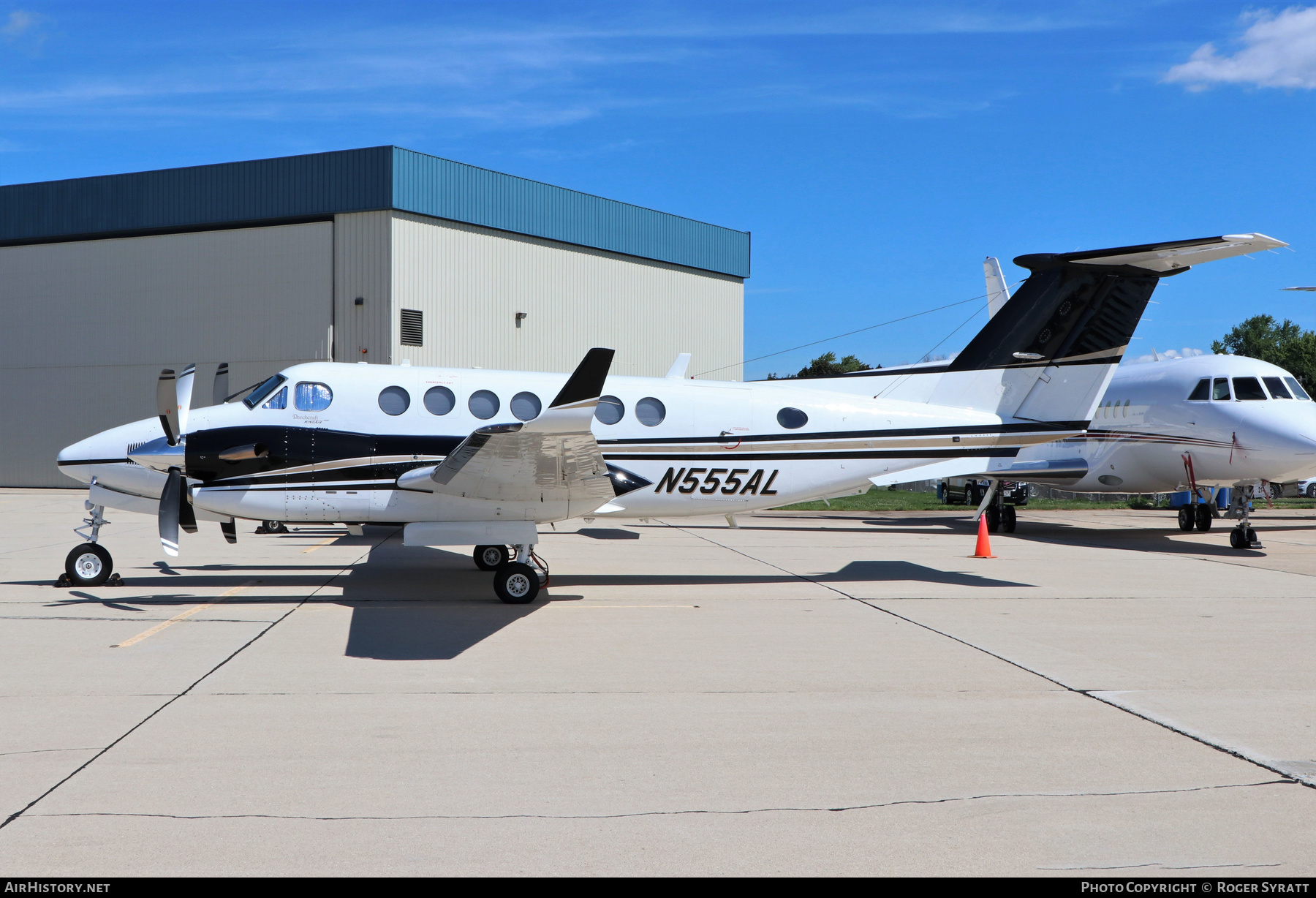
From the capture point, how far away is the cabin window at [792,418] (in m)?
12.7

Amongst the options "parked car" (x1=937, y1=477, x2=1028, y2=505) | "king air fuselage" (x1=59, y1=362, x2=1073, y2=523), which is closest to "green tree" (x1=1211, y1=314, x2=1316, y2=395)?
"parked car" (x1=937, y1=477, x2=1028, y2=505)

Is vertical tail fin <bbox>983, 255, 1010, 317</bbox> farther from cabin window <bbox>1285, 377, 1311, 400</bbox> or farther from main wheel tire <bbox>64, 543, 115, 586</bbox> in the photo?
main wheel tire <bbox>64, 543, 115, 586</bbox>

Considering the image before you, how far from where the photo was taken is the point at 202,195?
122 feet

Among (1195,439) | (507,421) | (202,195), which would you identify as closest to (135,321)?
(202,195)

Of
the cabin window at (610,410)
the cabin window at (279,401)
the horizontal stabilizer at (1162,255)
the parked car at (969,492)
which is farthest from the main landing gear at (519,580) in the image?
the parked car at (969,492)

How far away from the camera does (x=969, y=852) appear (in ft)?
13.7

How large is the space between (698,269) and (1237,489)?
28.6 m

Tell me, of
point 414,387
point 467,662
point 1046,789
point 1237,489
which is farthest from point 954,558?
point 1046,789

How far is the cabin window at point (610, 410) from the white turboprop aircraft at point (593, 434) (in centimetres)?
2

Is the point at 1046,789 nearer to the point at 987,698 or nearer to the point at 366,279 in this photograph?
the point at 987,698

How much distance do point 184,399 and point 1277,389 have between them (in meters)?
18.3

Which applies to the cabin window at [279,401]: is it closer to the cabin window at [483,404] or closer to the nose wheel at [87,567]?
the cabin window at [483,404]

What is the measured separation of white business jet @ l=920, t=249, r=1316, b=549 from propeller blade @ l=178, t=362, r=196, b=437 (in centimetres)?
1159

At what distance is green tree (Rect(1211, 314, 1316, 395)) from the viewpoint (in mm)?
91938
